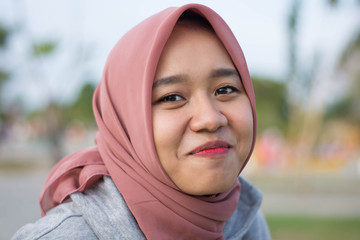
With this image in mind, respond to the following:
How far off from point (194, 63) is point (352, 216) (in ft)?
24.1

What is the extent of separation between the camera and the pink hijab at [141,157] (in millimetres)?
1556

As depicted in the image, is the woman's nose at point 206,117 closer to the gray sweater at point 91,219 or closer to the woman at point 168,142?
the woman at point 168,142

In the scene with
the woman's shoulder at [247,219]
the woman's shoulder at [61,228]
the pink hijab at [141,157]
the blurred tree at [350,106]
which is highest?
the pink hijab at [141,157]

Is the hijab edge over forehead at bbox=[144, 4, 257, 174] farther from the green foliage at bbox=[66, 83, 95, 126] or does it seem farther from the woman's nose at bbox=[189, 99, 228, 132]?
the green foliage at bbox=[66, 83, 95, 126]

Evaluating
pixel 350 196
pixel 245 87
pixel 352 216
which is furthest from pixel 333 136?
pixel 245 87

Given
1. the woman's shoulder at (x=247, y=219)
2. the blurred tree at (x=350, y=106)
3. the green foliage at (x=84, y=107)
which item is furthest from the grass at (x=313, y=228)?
the green foliage at (x=84, y=107)

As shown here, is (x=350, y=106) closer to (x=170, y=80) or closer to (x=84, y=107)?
(x=84, y=107)

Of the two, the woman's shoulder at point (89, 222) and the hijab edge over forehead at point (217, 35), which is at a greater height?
the hijab edge over forehead at point (217, 35)

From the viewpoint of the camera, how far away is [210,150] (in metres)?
1.53

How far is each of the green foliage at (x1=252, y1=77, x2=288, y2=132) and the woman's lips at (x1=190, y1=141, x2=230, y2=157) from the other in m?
26.6

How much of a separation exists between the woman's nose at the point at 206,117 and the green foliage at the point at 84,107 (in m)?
25.0

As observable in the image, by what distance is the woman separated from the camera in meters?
1.53

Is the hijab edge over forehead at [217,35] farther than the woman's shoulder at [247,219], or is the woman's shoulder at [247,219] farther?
the woman's shoulder at [247,219]

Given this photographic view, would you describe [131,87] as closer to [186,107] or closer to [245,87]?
[186,107]
